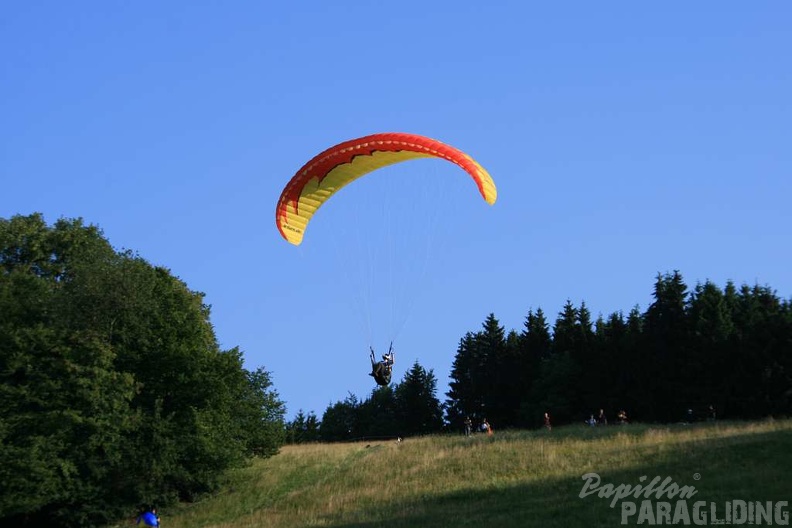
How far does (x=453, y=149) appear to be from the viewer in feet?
94.5

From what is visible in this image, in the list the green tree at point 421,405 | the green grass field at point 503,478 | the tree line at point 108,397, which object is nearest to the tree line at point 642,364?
the green tree at point 421,405

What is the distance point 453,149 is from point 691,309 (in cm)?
3118

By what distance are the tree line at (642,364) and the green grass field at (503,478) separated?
14019mm

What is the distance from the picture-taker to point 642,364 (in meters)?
56.5

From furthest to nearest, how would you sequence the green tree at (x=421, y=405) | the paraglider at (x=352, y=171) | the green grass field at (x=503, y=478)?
the green tree at (x=421, y=405), the paraglider at (x=352, y=171), the green grass field at (x=503, y=478)

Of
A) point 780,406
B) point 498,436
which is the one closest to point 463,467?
point 498,436

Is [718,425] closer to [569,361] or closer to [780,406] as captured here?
[780,406]

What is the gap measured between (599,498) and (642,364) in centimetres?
3024

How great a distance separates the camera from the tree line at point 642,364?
2007 inches

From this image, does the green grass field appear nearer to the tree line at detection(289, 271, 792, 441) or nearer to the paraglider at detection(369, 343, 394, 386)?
the paraglider at detection(369, 343, 394, 386)

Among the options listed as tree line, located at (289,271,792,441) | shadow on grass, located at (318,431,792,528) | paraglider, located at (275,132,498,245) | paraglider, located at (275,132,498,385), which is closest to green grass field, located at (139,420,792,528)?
shadow on grass, located at (318,431,792,528)

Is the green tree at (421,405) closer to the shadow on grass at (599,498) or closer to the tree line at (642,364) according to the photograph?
the tree line at (642,364)

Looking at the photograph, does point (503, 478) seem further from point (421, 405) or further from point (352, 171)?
point (421, 405)

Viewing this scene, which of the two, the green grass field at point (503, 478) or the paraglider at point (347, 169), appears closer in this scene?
the green grass field at point (503, 478)
